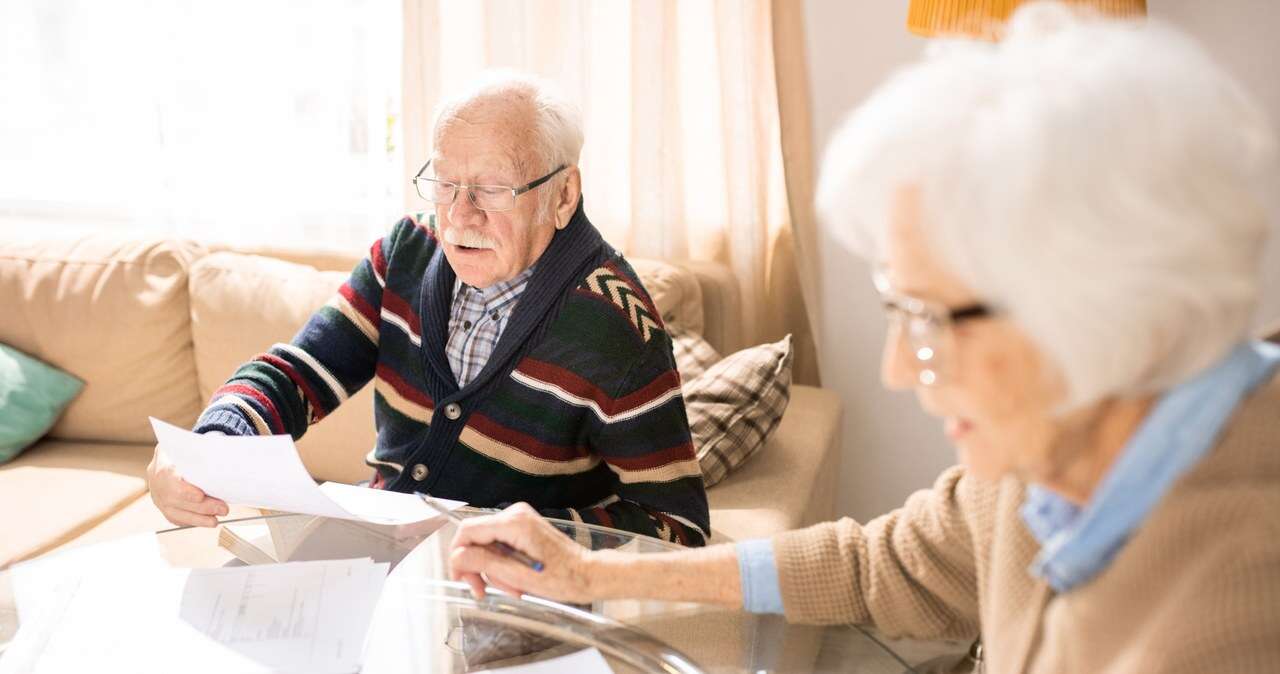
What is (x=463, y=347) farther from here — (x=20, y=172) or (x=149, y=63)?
(x=20, y=172)

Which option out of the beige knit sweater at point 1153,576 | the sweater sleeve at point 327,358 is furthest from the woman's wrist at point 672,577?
the sweater sleeve at point 327,358

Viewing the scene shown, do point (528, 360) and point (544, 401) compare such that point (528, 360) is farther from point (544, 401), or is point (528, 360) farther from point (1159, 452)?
point (1159, 452)

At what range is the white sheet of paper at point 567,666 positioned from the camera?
1.17 metres

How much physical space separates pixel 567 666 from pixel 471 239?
67 centimetres

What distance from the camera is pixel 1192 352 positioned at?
2.39 ft

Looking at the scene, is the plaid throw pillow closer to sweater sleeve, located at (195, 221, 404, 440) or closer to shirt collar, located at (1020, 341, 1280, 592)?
sweater sleeve, located at (195, 221, 404, 440)

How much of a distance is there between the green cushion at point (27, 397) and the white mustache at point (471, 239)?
4.44 ft

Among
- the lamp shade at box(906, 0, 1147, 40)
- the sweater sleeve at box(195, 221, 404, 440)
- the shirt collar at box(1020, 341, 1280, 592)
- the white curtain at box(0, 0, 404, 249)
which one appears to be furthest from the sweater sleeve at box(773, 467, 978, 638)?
the white curtain at box(0, 0, 404, 249)

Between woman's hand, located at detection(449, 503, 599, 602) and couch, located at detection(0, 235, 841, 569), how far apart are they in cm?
119

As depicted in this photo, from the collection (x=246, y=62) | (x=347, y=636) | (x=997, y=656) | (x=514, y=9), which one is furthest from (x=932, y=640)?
(x=246, y=62)

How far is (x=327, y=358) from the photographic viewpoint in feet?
5.98

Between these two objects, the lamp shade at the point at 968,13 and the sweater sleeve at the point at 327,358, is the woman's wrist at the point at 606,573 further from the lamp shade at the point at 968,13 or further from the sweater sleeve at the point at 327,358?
the lamp shade at the point at 968,13

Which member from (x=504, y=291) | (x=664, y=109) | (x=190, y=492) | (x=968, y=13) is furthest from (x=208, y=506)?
(x=664, y=109)

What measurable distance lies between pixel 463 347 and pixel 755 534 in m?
0.60
